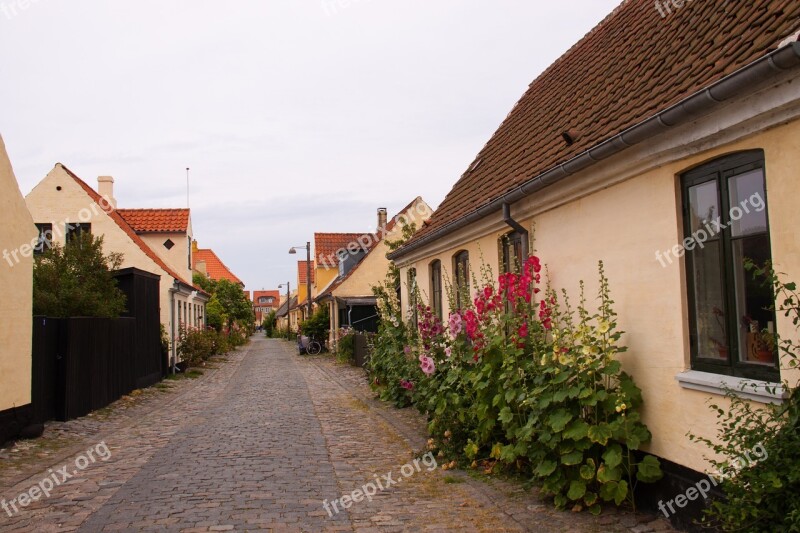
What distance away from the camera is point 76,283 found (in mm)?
13516

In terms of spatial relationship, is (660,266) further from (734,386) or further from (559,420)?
(559,420)

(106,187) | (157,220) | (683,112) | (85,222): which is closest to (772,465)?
(683,112)

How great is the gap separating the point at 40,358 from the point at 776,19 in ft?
34.8

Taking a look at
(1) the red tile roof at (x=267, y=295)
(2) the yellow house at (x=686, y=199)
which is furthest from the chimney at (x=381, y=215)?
(1) the red tile roof at (x=267, y=295)

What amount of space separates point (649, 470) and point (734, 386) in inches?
44.7

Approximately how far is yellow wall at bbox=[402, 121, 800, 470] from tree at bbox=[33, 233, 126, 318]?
10074 mm

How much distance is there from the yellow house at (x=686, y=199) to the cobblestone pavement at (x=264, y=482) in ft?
4.43

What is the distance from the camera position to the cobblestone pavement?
223 inches

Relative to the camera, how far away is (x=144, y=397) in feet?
52.4

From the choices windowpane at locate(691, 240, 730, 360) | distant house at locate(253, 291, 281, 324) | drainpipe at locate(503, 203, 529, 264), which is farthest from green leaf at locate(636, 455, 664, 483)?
distant house at locate(253, 291, 281, 324)

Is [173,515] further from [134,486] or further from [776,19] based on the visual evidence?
[776,19]

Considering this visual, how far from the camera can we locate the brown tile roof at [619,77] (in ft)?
16.8

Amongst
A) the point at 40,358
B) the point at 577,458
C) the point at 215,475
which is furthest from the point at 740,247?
the point at 40,358

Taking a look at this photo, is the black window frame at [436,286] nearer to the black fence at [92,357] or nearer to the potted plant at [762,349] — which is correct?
the black fence at [92,357]
